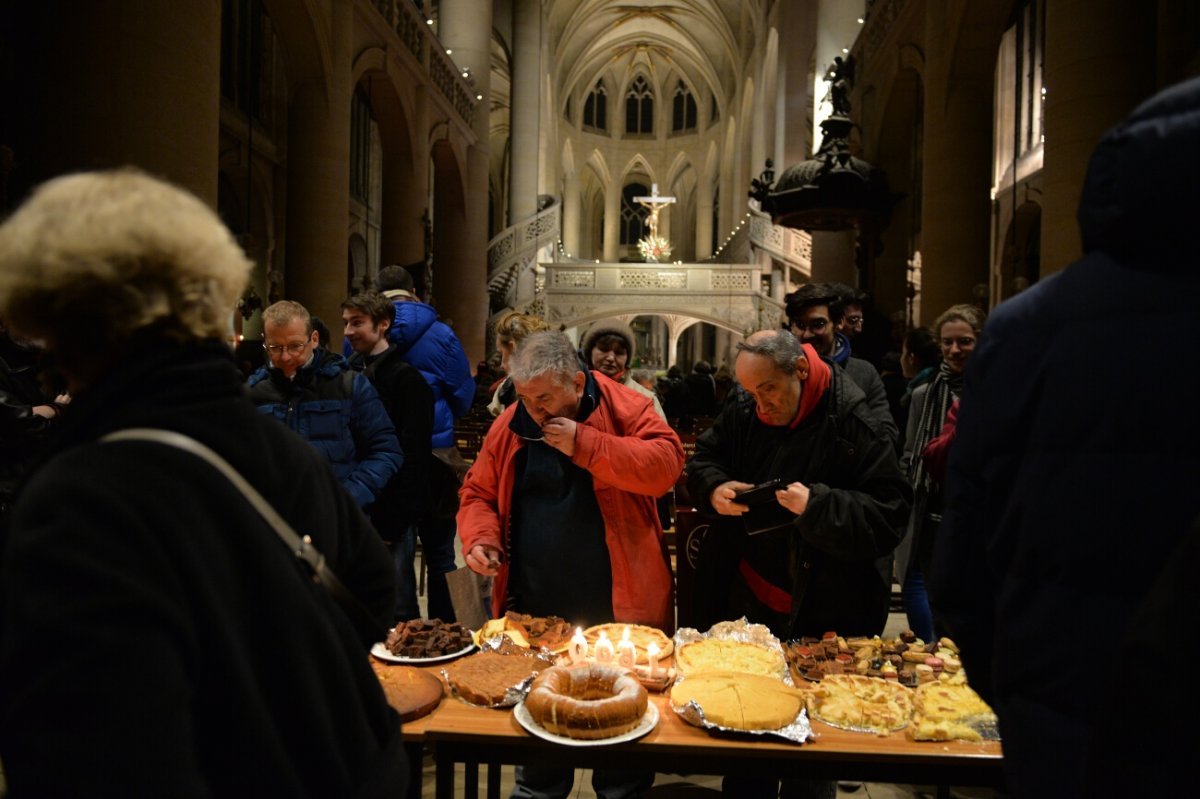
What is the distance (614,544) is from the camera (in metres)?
2.76

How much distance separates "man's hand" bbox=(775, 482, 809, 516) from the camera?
2.48 meters

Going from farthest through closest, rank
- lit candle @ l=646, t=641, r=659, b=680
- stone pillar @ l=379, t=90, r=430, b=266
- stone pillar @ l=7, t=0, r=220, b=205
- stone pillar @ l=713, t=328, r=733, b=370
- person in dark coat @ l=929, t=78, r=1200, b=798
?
stone pillar @ l=713, t=328, r=733, b=370
stone pillar @ l=379, t=90, r=430, b=266
stone pillar @ l=7, t=0, r=220, b=205
lit candle @ l=646, t=641, r=659, b=680
person in dark coat @ l=929, t=78, r=1200, b=798

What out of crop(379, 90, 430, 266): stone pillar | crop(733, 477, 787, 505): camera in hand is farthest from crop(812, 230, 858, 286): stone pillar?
crop(733, 477, 787, 505): camera in hand

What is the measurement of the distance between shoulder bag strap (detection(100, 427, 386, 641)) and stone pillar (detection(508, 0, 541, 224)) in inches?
834

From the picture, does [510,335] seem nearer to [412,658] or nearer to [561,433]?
[561,433]

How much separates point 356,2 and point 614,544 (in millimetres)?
9869

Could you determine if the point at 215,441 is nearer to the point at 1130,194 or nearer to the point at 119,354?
the point at 119,354

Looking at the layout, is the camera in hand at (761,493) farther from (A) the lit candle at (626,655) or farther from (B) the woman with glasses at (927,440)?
(B) the woman with glasses at (927,440)

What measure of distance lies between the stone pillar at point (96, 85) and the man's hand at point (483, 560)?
368 centimetres

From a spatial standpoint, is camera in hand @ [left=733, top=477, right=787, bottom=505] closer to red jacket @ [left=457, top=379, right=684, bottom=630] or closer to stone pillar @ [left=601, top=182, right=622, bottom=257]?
red jacket @ [left=457, top=379, right=684, bottom=630]

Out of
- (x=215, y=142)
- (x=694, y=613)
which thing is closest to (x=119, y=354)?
(x=694, y=613)

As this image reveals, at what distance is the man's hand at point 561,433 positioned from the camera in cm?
258

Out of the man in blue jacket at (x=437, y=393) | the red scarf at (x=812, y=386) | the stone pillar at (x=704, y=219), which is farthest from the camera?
the stone pillar at (x=704, y=219)

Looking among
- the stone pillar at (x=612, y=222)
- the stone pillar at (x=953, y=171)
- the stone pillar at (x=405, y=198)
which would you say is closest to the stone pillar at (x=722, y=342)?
the stone pillar at (x=612, y=222)
